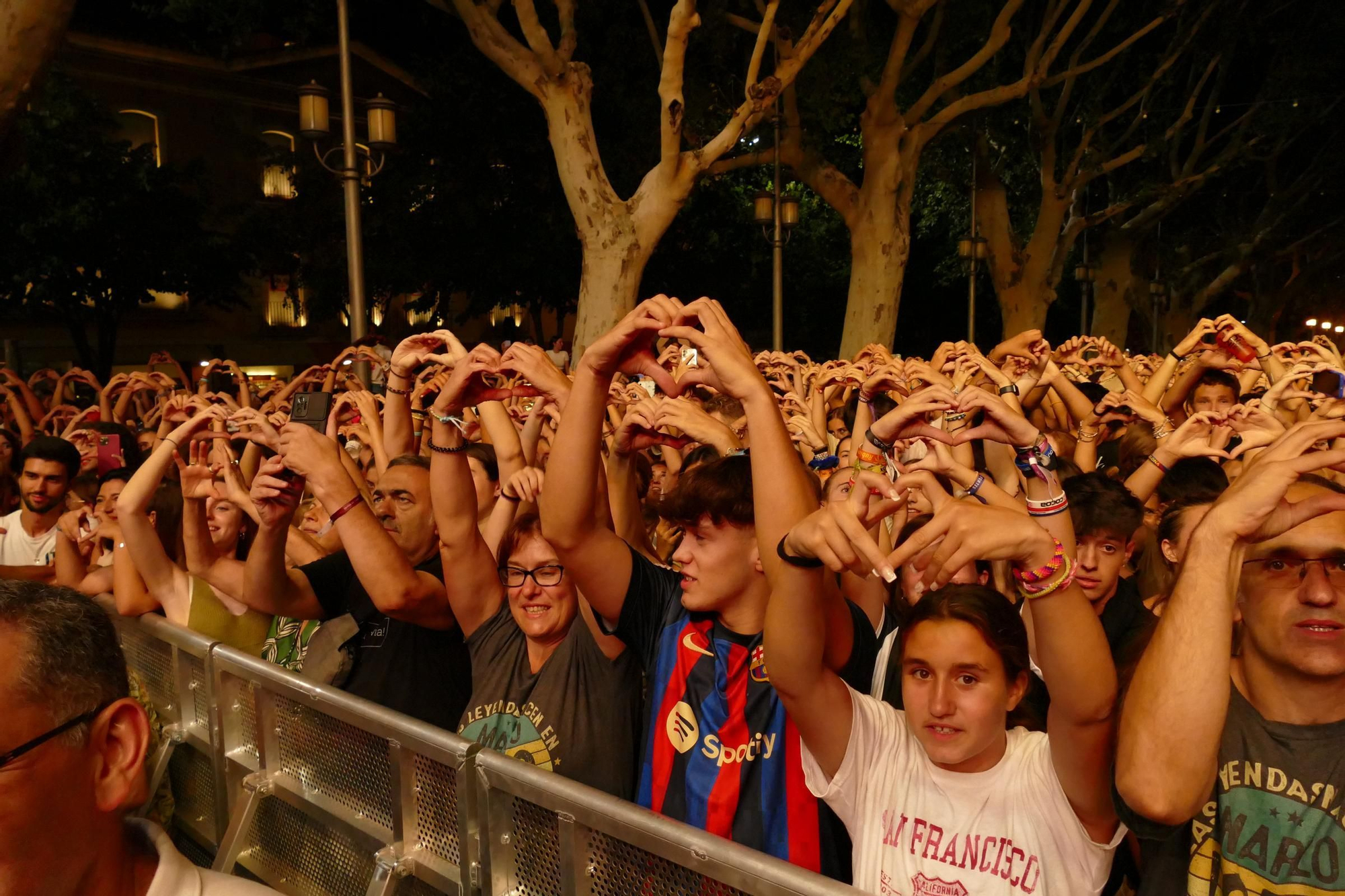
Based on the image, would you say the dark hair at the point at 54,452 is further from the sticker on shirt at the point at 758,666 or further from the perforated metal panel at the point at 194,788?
the sticker on shirt at the point at 758,666

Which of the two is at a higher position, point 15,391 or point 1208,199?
point 1208,199

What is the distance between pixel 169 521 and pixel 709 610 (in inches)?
106

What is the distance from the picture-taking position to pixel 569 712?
2684 millimetres

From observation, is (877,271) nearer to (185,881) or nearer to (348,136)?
(348,136)

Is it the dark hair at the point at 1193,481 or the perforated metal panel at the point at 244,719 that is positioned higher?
the dark hair at the point at 1193,481

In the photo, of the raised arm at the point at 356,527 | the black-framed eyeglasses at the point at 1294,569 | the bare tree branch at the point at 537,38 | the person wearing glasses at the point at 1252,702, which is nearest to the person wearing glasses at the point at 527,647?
the raised arm at the point at 356,527

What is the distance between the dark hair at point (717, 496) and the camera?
2426 millimetres

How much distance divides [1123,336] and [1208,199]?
6519 mm

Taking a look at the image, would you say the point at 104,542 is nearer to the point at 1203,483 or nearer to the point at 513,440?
the point at 513,440

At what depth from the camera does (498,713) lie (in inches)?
109

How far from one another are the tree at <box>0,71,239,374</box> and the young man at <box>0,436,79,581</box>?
14519 mm

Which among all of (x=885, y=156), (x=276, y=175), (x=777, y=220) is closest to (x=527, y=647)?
(x=777, y=220)

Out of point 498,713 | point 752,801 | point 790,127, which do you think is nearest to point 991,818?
point 752,801

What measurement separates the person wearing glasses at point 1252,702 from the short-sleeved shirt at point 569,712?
134cm
